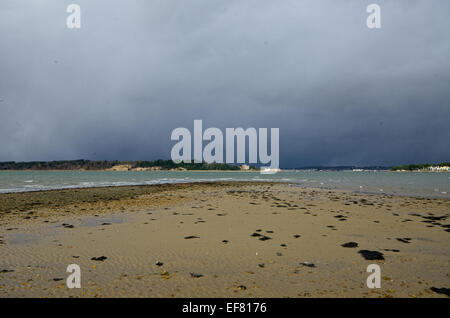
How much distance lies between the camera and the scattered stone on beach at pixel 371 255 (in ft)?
27.3

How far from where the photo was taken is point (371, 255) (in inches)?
340

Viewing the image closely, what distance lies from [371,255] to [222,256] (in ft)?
17.5

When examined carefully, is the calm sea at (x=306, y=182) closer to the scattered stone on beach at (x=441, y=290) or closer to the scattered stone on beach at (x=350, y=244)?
the scattered stone on beach at (x=350, y=244)

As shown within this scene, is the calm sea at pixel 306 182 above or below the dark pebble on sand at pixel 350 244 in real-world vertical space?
below

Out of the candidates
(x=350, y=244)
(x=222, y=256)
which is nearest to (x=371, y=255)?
(x=350, y=244)

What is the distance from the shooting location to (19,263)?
7.75 meters

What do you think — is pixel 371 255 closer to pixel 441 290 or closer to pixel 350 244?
pixel 350 244

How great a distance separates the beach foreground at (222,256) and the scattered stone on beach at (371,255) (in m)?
0.17

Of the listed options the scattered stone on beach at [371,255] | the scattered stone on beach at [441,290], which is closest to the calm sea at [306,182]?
the scattered stone on beach at [371,255]

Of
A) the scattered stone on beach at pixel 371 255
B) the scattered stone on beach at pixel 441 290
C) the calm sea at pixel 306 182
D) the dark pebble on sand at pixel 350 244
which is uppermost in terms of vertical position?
the scattered stone on beach at pixel 441 290
